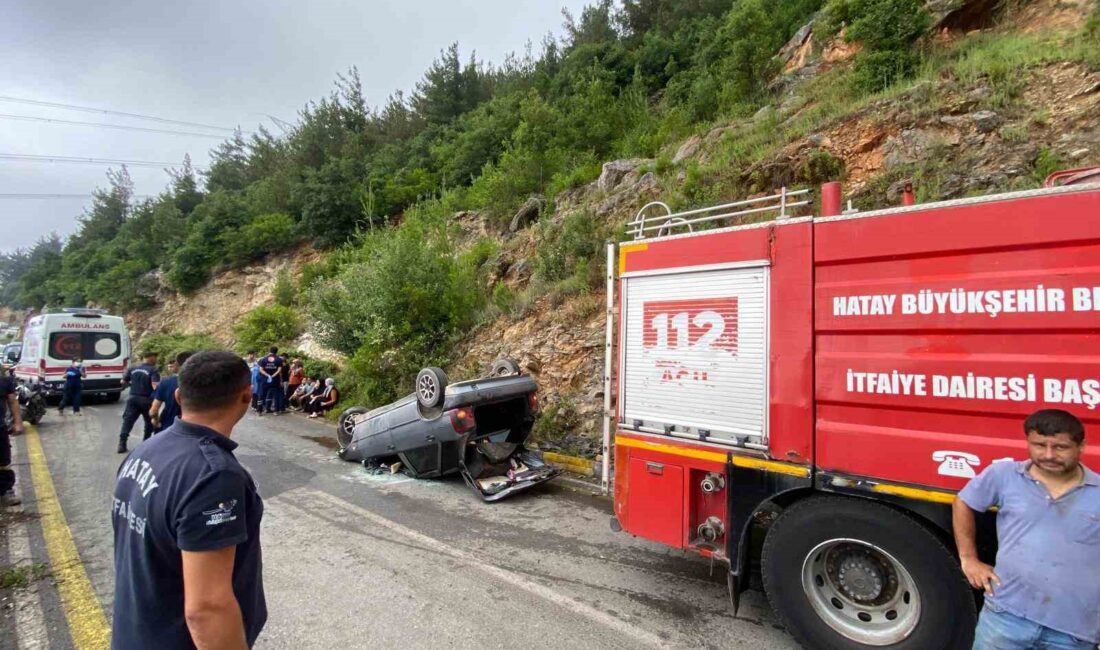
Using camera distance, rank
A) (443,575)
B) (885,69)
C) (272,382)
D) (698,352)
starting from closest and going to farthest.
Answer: (698,352), (443,575), (885,69), (272,382)

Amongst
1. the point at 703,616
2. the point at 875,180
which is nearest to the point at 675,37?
the point at 875,180

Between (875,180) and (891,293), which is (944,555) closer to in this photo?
(891,293)

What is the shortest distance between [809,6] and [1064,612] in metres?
19.3

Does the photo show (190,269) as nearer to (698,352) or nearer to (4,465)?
(4,465)

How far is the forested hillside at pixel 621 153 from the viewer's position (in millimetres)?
8328

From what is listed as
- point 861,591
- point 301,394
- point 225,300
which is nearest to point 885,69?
point 861,591

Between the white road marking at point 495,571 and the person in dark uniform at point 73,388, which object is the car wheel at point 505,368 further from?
the person in dark uniform at point 73,388

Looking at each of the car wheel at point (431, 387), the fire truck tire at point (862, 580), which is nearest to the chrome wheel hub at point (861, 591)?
the fire truck tire at point (862, 580)

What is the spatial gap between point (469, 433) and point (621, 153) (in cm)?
1356

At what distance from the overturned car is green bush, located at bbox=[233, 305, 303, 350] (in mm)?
16131

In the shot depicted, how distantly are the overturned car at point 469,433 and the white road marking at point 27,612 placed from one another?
332cm

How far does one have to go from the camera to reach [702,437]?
3.47m

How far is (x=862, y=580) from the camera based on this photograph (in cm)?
293

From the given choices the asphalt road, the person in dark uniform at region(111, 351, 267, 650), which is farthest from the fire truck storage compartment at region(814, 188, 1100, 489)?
the person in dark uniform at region(111, 351, 267, 650)
